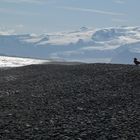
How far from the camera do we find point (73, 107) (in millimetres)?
31078

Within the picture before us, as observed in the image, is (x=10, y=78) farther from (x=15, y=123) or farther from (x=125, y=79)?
(x=15, y=123)

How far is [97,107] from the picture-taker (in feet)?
101

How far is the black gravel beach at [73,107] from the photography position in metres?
24.4

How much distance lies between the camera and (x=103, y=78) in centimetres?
4316

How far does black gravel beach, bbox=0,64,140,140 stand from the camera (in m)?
24.4

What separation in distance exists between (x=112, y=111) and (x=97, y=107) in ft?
5.35

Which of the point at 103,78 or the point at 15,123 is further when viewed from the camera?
the point at 103,78

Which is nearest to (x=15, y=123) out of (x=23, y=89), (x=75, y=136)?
(x=75, y=136)

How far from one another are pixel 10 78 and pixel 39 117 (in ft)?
75.4

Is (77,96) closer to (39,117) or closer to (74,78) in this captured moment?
(39,117)

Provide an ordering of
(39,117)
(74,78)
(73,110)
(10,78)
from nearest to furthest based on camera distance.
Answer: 1. (39,117)
2. (73,110)
3. (74,78)
4. (10,78)

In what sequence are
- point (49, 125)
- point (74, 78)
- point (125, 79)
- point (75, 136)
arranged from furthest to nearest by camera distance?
1. point (74, 78)
2. point (125, 79)
3. point (49, 125)
4. point (75, 136)

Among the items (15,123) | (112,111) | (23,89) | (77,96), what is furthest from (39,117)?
(23,89)

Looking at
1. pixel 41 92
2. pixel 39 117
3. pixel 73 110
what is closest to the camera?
pixel 39 117
